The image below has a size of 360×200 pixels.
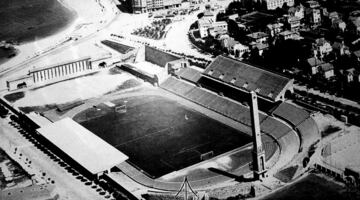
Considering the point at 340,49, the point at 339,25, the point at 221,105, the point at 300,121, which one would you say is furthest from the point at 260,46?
the point at 300,121

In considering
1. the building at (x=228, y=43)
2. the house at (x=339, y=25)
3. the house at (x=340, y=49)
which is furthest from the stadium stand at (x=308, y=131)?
the house at (x=339, y=25)

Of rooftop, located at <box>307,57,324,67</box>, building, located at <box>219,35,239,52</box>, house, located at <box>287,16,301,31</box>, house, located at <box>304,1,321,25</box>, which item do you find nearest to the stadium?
rooftop, located at <box>307,57,324,67</box>

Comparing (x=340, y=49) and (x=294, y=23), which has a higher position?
(x=340, y=49)

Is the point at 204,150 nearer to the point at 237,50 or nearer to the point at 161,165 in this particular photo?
the point at 161,165

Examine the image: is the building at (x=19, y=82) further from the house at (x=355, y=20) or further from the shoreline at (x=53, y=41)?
the house at (x=355, y=20)

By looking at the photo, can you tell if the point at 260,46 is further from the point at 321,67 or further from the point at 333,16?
the point at 333,16

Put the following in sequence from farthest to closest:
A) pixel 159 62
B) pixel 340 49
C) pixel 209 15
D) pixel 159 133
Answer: pixel 209 15
pixel 159 62
pixel 340 49
pixel 159 133
